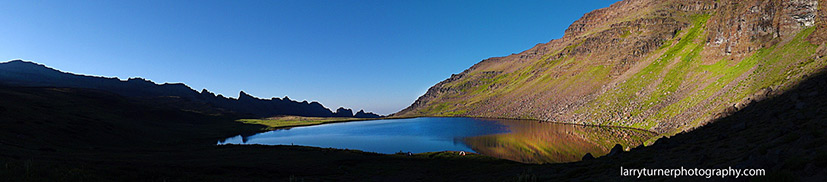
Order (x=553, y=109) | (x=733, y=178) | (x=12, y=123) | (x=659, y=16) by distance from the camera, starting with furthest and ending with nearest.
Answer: (x=659, y=16) → (x=553, y=109) → (x=12, y=123) → (x=733, y=178)

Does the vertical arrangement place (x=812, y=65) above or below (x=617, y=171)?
above

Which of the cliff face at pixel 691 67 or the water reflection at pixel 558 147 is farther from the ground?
the cliff face at pixel 691 67

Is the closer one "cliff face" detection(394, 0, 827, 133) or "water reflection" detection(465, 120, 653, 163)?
"water reflection" detection(465, 120, 653, 163)

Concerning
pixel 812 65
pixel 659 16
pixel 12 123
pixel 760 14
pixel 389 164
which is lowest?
pixel 389 164

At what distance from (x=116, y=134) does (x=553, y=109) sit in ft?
541

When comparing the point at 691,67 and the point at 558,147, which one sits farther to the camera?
the point at 691,67

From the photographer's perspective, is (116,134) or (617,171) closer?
(617,171)

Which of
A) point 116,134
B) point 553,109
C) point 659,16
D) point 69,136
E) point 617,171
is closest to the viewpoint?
point 617,171

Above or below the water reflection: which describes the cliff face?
above

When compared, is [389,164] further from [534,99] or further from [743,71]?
[534,99]

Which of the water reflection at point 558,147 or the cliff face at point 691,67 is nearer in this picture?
the water reflection at point 558,147

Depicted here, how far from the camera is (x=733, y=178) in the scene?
1091cm

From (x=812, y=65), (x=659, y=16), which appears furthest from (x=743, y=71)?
(x=659, y=16)

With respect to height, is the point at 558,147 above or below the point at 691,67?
below
